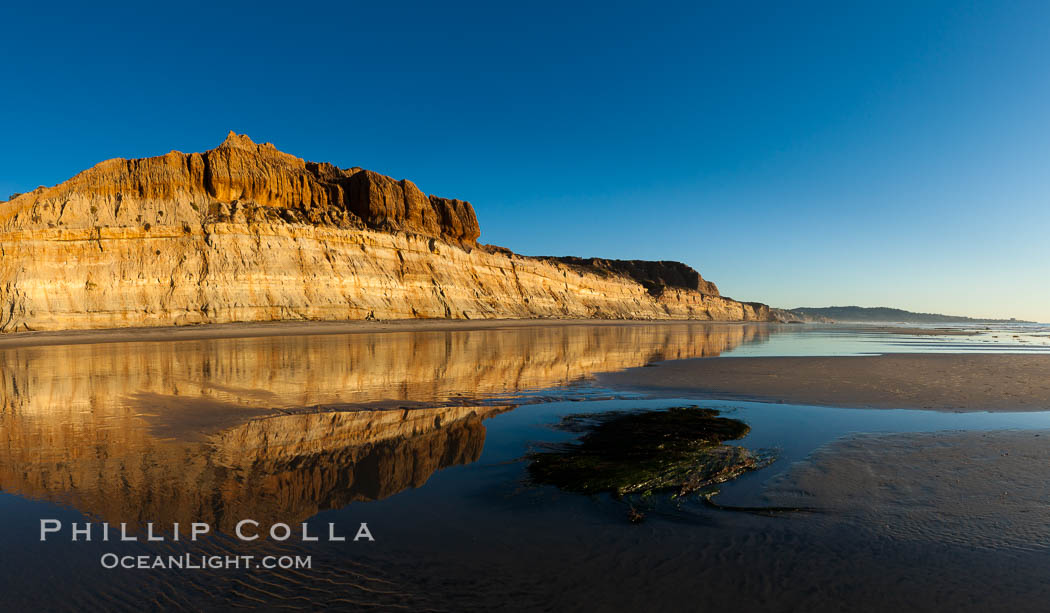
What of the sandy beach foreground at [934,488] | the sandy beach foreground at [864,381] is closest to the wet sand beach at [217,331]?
the sandy beach foreground at [864,381]

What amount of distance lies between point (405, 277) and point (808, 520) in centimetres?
4542

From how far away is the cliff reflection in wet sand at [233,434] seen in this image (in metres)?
4.19

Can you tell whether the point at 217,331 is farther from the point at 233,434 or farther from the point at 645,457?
the point at 645,457

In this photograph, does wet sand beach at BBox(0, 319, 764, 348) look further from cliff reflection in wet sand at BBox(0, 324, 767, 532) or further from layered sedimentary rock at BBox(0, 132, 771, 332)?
cliff reflection in wet sand at BBox(0, 324, 767, 532)

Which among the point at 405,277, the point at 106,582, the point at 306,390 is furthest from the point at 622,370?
the point at 405,277

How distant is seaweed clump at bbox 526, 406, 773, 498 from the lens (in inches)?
179

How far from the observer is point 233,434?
247 inches

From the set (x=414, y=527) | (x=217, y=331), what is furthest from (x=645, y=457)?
(x=217, y=331)

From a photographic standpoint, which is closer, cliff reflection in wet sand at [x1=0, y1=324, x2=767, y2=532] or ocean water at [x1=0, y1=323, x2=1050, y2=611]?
ocean water at [x1=0, y1=323, x2=1050, y2=611]

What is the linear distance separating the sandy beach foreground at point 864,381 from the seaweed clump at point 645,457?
10.7ft

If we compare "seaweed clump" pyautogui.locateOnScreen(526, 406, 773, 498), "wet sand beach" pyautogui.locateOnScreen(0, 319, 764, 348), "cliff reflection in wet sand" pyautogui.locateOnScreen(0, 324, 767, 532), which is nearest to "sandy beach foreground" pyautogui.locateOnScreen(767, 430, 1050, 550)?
"seaweed clump" pyautogui.locateOnScreen(526, 406, 773, 498)

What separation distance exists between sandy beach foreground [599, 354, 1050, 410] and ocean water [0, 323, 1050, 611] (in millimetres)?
1147

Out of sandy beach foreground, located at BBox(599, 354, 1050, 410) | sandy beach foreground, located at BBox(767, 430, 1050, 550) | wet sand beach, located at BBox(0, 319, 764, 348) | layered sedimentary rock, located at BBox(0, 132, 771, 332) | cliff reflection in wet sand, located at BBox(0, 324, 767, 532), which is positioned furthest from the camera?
layered sedimentary rock, located at BBox(0, 132, 771, 332)

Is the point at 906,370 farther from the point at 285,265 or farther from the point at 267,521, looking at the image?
the point at 285,265
